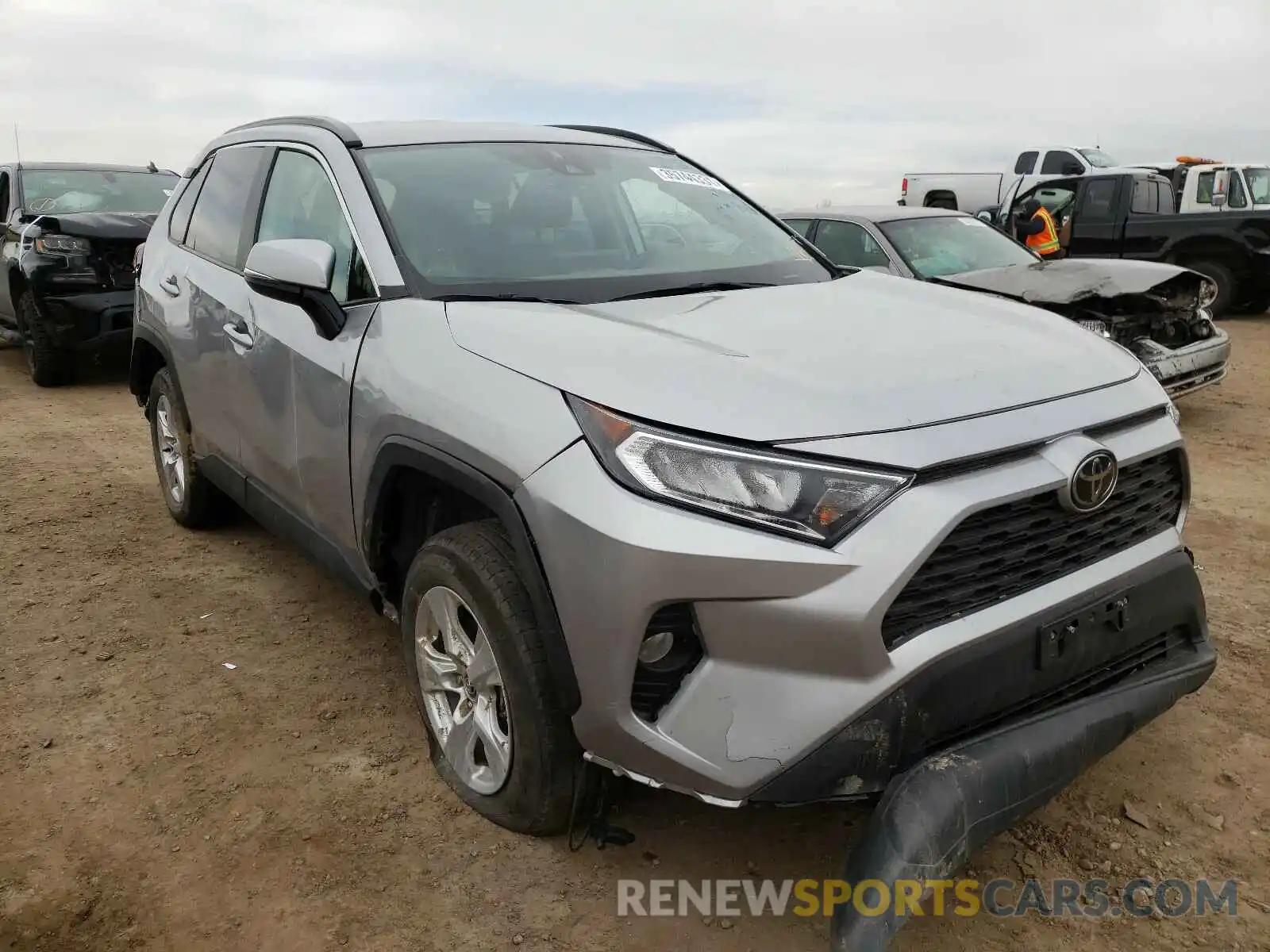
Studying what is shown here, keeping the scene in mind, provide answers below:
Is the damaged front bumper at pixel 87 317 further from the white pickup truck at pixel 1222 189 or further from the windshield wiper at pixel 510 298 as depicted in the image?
the white pickup truck at pixel 1222 189

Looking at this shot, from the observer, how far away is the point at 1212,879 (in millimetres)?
2377

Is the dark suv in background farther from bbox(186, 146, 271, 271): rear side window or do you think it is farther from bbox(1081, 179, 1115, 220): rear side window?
bbox(1081, 179, 1115, 220): rear side window

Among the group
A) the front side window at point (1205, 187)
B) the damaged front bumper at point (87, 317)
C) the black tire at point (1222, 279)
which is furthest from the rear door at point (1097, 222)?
the damaged front bumper at point (87, 317)

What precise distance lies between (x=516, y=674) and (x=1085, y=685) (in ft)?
4.11

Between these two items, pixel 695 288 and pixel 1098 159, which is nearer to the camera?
pixel 695 288

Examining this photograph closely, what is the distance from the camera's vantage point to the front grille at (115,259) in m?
8.09

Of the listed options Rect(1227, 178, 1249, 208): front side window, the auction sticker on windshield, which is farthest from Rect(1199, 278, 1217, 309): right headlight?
Rect(1227, 178, 1249, 208): front side window

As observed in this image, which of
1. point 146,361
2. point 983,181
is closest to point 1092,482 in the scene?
point 146,361

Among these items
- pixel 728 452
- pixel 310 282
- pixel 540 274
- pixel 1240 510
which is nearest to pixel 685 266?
pixel 540 274

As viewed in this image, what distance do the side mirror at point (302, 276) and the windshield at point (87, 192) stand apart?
717cm

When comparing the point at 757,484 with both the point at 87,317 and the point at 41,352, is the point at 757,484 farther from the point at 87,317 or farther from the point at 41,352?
the point at 41,352

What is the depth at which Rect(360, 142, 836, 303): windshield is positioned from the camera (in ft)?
9.33

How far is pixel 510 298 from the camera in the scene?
106 inches

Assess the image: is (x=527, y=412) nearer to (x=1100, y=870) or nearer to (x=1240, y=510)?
(x=1100, y=870)
